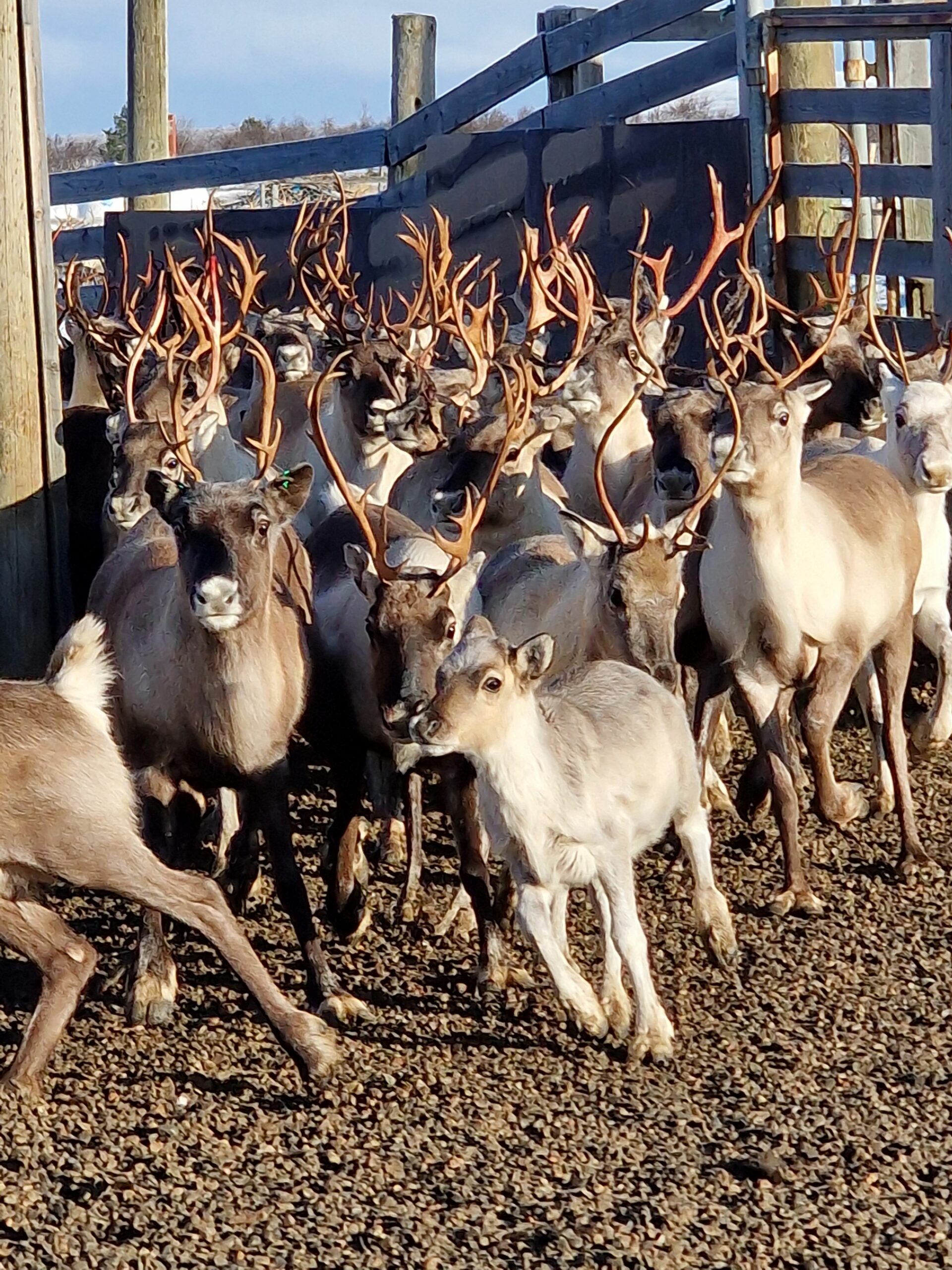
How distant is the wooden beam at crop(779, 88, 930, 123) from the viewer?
9.38m

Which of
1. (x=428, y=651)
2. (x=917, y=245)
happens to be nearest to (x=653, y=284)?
(x=917, y=245)

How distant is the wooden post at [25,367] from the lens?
259 inches

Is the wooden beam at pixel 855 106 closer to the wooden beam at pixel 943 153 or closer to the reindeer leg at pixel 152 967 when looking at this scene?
the wooden beam at pixel 943 153

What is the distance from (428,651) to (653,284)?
521 centimetres

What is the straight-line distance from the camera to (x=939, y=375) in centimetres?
761

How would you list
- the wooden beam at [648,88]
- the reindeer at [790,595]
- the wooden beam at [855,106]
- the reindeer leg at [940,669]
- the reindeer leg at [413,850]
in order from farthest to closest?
1. the wooden beam at [648,88]
2. the wooden beam at [855,106]
3. the reindeer leg at [940,669]
4. the reindeer at [790,595]
5. the reindeer leg at [413,850]

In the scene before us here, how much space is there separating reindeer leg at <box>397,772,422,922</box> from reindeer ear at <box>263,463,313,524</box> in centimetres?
87

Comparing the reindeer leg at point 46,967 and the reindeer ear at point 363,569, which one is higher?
the reindeer ear at point 363,569

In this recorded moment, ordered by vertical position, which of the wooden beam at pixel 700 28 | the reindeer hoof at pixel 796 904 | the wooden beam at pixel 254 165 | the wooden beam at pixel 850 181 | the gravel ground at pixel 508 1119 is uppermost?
the wooden beam at pixel 700 28

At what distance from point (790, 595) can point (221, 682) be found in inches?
71.4

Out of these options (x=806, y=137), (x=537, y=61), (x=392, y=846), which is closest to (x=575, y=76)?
(x=537, y=61)

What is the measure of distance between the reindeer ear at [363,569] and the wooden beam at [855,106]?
503cm

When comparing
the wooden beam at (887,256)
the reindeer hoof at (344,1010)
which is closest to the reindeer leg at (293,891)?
the reindeer hoof at (344,1010)

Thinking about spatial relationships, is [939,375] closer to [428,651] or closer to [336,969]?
[428,651]
